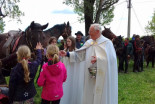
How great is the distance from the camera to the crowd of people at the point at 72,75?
284 cm

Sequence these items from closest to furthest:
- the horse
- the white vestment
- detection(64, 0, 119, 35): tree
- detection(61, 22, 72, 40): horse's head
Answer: the white vestment, the horse, detection(61, 22, 72, 40): horse's head, detection(64, 0, 119, 35): tree

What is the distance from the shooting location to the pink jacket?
3076 millimetres

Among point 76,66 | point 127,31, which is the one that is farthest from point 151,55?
point 76,66

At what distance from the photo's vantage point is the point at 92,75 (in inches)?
149

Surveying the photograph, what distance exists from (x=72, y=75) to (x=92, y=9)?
380 inches

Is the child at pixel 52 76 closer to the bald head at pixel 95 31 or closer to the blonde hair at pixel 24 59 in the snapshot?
the blonde hair at pixel 24 59


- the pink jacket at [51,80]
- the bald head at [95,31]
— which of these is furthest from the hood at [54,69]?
the bald head at [95,31]

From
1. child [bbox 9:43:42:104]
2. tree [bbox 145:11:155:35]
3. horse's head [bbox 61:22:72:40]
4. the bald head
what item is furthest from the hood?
tree [bbox 145:11:155:35]

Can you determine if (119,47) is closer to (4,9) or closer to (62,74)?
(62,74)

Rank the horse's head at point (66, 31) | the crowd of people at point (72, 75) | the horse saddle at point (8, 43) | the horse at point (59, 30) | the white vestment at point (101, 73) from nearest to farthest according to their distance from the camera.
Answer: the crowd of people at point (72, 75) < the white vestment at point (101, 73) < the horse saddle at point (8, 43) < the horse at point (59, 30) < the horse's head at point (66, 31)

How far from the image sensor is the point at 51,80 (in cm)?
309

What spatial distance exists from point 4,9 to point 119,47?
28.2 ft

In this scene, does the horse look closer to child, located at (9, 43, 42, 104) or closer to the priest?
the priest

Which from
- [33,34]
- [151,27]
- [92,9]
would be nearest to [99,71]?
[33,34]
